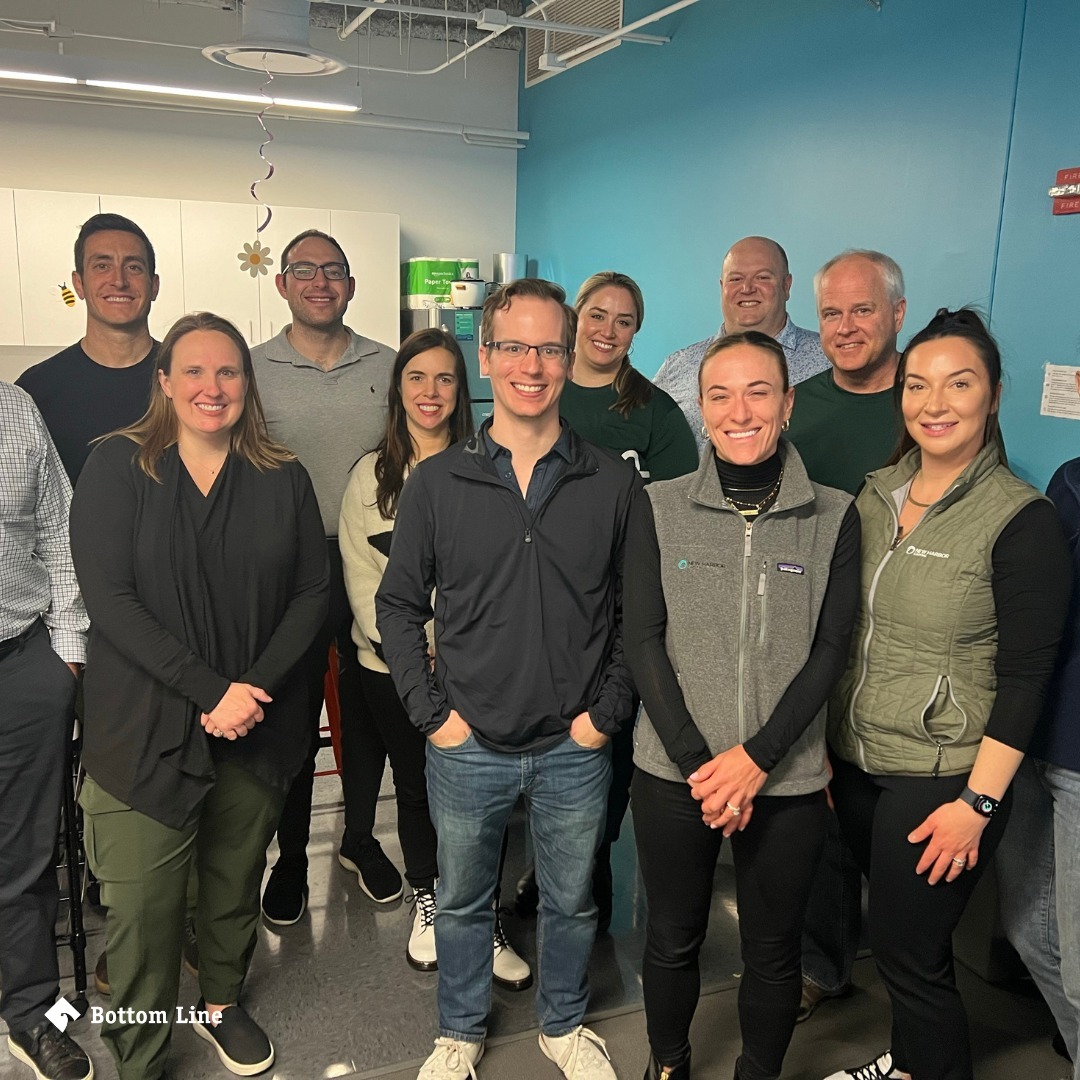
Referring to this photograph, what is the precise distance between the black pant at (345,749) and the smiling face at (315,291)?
→ 22.4 inches

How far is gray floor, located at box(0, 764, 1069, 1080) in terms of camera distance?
208 centimetres

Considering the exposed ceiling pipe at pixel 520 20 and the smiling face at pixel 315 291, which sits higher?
the exposed ceiling pipe at pixel 520 20

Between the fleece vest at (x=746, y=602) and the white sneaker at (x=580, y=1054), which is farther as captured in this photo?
the white sneaker at (x=580, y=1054)

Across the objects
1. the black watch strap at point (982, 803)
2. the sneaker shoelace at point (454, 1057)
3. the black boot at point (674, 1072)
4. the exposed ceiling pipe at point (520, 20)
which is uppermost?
the exposed ceiling pipe at point (520, 20)

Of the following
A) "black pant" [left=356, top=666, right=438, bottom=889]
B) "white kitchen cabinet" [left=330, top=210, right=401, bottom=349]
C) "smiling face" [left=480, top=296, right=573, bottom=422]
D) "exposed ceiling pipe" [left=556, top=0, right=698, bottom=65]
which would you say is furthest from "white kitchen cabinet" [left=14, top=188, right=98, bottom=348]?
"smiling face" [left=480, top=296, right=573, bottom=422]

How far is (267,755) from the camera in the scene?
1.99 m

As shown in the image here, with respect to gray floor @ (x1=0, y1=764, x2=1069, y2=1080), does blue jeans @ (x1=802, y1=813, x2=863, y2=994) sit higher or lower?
higher

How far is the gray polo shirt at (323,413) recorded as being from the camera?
7.98 feet

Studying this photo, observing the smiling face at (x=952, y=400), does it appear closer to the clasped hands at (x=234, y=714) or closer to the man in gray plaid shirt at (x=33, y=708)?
the clasped hands at (x=234, y=714)

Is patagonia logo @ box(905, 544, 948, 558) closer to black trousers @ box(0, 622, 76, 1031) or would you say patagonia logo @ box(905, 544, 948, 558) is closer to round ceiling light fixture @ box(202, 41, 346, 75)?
black trousers @ box(0, 622, 76, 1031)

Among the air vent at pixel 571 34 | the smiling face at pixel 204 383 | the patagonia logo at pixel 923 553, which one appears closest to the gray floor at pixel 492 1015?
the patagonia logo at pixel 923 553

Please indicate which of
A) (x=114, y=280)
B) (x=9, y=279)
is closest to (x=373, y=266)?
(x=9, y=279)

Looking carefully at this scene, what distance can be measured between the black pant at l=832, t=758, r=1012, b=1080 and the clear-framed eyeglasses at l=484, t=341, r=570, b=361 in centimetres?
96

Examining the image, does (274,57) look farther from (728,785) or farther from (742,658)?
(728,785)
